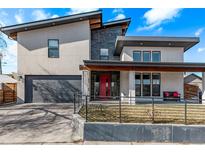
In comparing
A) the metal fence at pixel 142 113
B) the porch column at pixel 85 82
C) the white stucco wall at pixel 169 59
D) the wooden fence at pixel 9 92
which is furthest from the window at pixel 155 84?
the wooden fence at pixel 9 92

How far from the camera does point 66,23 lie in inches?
645

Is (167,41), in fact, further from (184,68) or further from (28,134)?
(28,134)

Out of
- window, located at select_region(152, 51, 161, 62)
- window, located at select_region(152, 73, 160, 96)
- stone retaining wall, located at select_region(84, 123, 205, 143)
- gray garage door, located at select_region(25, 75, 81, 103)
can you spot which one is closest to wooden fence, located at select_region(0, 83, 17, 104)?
gray garage door, located at select_region(25, 75, 81, 103)

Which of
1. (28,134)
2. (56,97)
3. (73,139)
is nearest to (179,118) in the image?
(73,139)

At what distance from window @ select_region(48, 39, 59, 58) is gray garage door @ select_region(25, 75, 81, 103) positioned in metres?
1.85

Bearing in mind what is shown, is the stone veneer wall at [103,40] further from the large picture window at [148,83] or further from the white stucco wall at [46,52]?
the large picture window at [148,83]

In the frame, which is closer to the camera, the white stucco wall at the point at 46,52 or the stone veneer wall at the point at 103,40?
the white stucco wall at the point at 46,52

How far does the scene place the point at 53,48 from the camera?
1617 cm

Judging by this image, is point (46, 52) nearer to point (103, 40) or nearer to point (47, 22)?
point (47, 22)

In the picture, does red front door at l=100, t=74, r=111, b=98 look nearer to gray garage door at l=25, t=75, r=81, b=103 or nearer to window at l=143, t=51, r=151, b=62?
gray garage door at l=25, t=75, r=81, b=103

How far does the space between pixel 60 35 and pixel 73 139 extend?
11.9 metres

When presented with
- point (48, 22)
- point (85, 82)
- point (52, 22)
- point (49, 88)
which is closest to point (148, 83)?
point (85, 82)

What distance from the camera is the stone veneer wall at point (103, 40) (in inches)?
733

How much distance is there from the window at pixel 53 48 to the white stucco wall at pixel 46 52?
26 cm
